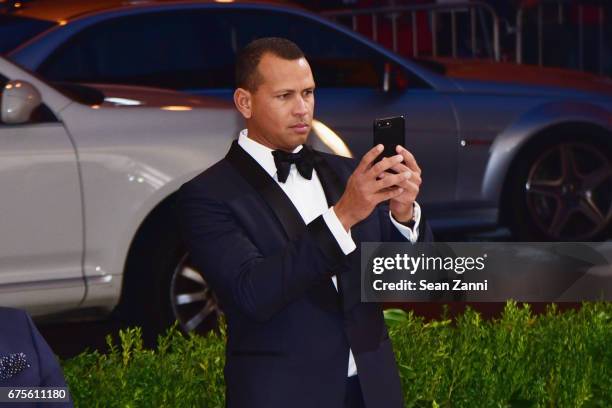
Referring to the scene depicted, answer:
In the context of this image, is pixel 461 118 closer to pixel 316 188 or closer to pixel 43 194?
pixel 43 194

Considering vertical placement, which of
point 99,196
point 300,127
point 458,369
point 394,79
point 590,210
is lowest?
point 590,210

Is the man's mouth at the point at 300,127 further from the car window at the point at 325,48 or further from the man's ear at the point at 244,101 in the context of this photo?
the car window at the point at 325,48

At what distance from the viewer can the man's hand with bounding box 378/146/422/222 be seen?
11.2 feet

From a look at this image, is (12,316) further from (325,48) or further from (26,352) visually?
(325,48)

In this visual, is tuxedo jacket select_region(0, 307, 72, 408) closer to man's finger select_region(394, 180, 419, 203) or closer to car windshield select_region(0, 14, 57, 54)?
man's finger select_region(394, 180, 419, 203)

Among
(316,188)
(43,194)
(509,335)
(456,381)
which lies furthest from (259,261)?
(43,194)

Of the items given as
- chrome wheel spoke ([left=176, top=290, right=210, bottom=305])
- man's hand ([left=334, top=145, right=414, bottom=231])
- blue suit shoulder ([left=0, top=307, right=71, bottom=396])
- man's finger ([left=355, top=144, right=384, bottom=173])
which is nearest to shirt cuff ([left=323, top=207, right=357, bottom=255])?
man's hand ([left=334, top=145, right=414, bottom=231])

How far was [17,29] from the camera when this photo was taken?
9.38 m

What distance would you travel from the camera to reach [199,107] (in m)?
8.05

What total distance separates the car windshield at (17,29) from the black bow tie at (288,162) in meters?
5.66

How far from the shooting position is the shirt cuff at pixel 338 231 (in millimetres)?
3467

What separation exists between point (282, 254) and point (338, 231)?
6.1 inches

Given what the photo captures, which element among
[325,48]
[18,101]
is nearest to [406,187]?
[18,101]

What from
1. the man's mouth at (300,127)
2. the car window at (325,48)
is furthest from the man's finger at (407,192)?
the car window at (325,48)
